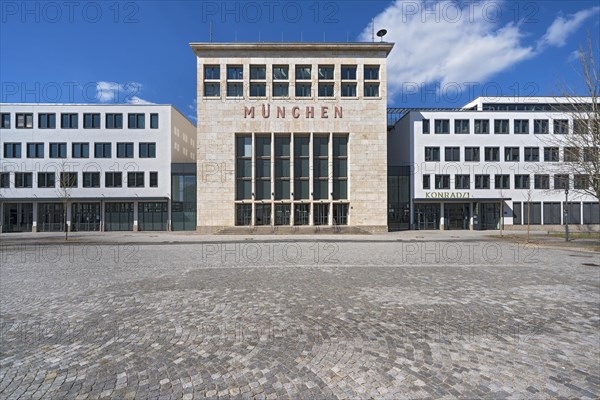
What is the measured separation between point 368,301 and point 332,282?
230 centimetres

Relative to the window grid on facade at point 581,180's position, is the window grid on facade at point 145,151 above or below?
above

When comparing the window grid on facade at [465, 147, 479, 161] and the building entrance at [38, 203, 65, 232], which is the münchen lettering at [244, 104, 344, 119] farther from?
the building entrance at [38, 203, 65, 232]

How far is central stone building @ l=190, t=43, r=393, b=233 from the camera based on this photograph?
4056 centimetres

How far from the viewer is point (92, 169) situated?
42438mm

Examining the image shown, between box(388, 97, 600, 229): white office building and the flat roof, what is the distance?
11.0 m

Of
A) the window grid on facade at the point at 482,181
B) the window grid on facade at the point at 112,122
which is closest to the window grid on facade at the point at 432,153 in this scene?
the window grid on facade at the point at 482,181

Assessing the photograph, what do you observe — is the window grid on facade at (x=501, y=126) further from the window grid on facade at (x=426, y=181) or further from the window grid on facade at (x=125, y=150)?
the window grid on facade at (x=125, y=150)

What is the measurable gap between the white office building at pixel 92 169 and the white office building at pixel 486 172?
33.0 m

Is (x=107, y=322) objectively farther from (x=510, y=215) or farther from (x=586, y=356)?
(x=510, y=215)

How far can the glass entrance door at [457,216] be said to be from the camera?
44812mm

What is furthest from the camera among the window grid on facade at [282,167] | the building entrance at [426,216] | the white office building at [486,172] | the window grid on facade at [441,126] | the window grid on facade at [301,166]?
the building entrance at [426,216]

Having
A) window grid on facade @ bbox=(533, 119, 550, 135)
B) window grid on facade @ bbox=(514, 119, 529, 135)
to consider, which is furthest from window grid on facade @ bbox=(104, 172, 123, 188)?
window grid on facade @ bbox=(533, 119, 550, 135)

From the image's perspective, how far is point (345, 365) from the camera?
14.3ft

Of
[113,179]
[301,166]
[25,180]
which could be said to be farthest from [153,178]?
[301,166]
